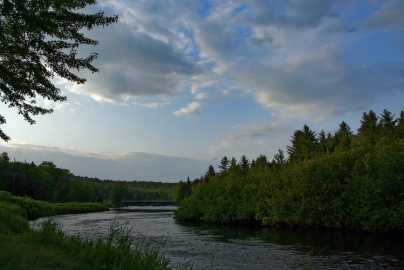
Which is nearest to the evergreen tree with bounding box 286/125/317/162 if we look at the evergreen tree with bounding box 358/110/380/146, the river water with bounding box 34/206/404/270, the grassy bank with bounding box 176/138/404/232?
the evergreen tree with bounding box 358/110/380/146

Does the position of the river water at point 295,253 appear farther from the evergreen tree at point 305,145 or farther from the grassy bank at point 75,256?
the evergreen tree at point 305,145

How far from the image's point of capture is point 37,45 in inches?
415

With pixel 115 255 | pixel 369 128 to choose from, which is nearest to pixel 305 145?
pixel 369 128

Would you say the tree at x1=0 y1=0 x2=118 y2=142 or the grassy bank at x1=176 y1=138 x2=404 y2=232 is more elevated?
the tree at x1=0 y1=0 x2=118 y2=142

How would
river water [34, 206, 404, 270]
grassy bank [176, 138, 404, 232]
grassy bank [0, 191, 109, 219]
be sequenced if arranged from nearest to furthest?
river water [34, 206, 404, 270] < grassy bank [176, 138, 404, 232] < grassy bank [0, 191, 109, 219]

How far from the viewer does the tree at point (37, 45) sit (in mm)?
9312

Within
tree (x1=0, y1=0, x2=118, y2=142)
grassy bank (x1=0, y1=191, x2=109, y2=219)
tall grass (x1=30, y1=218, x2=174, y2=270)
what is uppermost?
tree (x1=0, y1=0, x2=118, y2=142)

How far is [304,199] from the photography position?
113ft

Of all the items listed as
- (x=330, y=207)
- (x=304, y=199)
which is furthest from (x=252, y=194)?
(x=330, y=207)

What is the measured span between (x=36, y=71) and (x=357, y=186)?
108ft

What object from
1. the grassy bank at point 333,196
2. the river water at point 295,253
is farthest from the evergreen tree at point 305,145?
the river water at point 295,253

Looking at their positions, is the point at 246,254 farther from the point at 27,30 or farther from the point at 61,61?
the point at 27,30

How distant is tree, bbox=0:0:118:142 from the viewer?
931 cm

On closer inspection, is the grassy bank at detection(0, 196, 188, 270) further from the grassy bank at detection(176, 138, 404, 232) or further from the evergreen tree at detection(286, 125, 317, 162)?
the evergreen tree at detection(286, 125, 317, 162)
